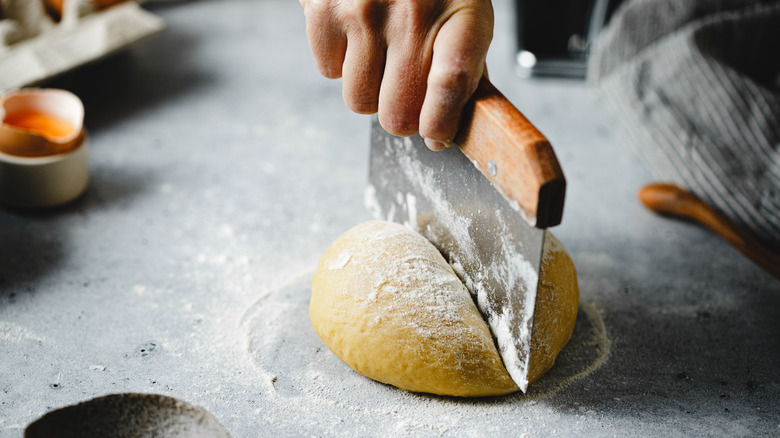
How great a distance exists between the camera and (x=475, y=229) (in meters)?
0.98

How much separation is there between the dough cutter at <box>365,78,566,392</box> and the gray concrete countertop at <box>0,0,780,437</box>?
6.6 inches

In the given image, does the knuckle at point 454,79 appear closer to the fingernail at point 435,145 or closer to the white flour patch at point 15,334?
the fingernail at point 435,145

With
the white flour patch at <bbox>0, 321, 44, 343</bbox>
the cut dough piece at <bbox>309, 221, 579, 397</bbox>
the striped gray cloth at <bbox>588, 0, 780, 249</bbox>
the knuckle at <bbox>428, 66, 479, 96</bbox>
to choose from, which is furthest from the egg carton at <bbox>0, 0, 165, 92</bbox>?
the striped gray cloth at <bbox>588, 0, 780, 249</bbox>

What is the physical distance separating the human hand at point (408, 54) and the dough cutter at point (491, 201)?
0.04 metres

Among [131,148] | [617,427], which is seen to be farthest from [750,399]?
[131,148]

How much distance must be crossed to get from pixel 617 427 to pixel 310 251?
26.4 inches

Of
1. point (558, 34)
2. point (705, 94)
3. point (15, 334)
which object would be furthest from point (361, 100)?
point (558, 34)

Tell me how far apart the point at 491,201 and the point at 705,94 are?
1005 millimetres

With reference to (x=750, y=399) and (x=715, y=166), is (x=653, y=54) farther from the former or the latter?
(x=750, y=399)

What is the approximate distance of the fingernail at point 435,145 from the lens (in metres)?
0.94

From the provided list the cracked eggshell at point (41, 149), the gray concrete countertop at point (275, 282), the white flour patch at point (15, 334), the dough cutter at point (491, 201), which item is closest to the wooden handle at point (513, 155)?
the dough cutter at point (491, 201)

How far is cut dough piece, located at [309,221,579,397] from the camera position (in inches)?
37.6

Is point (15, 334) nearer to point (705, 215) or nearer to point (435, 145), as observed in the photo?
point (435, 145)

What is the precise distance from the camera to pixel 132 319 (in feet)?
3.74
